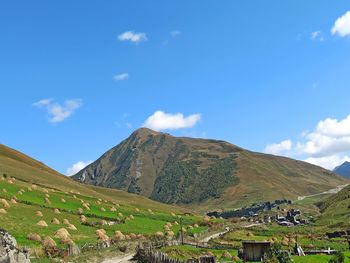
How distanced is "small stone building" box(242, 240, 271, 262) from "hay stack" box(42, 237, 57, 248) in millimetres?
23782

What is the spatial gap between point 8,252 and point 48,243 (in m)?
17.8

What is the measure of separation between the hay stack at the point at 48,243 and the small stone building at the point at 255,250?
78.0 ft

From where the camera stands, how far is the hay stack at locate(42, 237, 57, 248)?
53.3 m

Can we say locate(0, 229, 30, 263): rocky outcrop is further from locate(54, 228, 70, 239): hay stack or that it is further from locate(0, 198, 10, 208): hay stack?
locate(0, 198, 10, 208): hay stack

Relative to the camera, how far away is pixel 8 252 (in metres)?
36.4

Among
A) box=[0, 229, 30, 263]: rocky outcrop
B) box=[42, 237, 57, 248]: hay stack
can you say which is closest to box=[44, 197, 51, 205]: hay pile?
box=[42, 237, 57, 248]: hay stack

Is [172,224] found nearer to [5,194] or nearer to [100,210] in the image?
[100,210]

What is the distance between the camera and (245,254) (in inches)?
2440

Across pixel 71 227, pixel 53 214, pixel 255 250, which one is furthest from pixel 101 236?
pixel 255 250

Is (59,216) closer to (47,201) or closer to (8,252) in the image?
(47,201)

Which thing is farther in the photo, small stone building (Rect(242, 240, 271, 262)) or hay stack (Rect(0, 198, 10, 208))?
hay stack (Rect(0, 198, 10, 208))

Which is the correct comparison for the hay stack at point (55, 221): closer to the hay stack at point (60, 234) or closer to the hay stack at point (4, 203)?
the hay stack at point (4, 203)

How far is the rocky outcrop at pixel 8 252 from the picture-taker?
36000 millimetres

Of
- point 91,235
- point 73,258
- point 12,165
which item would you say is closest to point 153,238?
point 91,235
